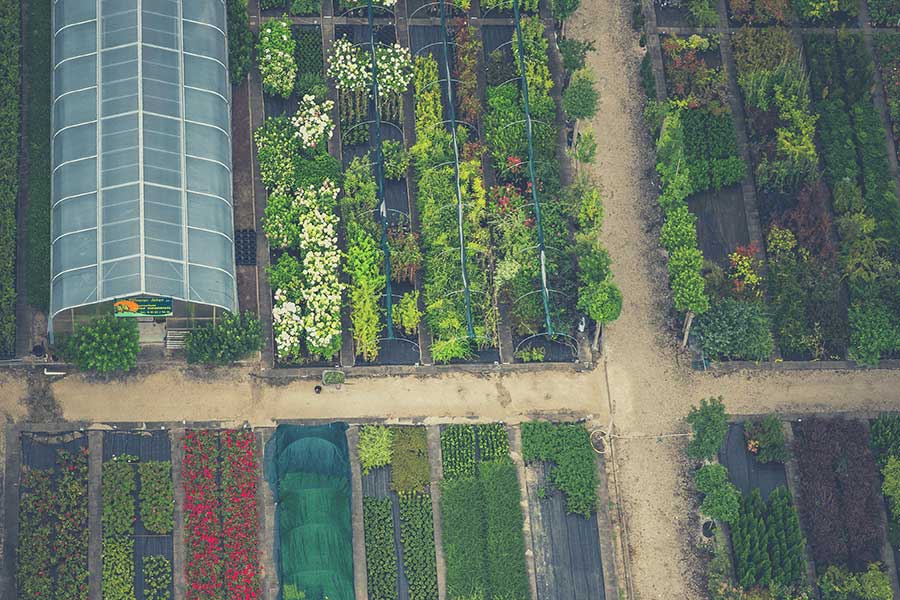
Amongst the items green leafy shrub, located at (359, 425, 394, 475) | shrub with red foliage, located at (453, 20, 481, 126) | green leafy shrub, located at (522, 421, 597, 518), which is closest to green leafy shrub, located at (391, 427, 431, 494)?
green leafy shrub, located at (359, 425, 394, 475)

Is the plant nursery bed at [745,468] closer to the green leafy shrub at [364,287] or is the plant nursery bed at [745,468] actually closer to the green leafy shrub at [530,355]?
the green leafy shrub at [530,355]

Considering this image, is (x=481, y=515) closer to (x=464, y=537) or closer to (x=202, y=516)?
(x=464, y=537)

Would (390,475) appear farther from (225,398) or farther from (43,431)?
(43,431)

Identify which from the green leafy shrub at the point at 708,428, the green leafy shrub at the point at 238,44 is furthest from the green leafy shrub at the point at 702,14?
the green leafy shrub at the point at 238,44

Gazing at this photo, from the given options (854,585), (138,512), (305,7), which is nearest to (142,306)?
(138,512)

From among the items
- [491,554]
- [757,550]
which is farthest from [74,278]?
[757,550]

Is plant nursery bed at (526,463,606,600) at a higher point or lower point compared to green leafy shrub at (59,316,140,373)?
lower

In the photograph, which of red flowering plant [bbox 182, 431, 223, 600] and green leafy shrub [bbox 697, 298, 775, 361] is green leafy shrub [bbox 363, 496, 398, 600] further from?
green leafy shrub [bbox 697, 298, 775, 361]
